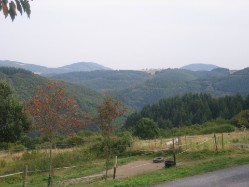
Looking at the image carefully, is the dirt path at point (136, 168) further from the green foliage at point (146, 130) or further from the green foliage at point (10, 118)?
the green foliage at point (146, 130)

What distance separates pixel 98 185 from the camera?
14.4 meters

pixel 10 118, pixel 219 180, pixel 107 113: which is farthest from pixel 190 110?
pixel 219 180

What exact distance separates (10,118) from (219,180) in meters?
23.3

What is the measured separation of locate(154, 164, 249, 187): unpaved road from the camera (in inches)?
506

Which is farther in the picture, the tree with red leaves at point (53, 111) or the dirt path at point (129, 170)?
the dirt path at point (129, 170)

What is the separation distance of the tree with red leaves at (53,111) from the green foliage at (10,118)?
17058mm

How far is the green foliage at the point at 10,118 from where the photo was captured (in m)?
32.0

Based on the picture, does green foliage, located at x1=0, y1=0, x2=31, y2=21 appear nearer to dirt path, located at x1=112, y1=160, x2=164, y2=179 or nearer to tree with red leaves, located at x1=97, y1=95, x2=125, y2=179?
tree with red leaves, located at x1=97, y1=95, x2=125, y2=179

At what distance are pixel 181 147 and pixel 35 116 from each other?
11666mm

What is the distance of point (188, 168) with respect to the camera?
653 inches

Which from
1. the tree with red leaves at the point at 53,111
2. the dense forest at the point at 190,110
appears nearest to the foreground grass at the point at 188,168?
the tree with red leaves at the point at 53,111

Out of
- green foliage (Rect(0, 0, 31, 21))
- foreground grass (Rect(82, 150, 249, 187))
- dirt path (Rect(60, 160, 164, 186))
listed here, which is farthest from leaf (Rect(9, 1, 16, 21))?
dirt path (Rect(60, 160, 164, 186))

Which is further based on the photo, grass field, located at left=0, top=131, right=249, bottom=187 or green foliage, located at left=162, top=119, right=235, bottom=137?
green foliage, located at left=162, top=119, right=235, bottom=137

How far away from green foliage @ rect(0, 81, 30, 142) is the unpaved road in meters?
21.8
